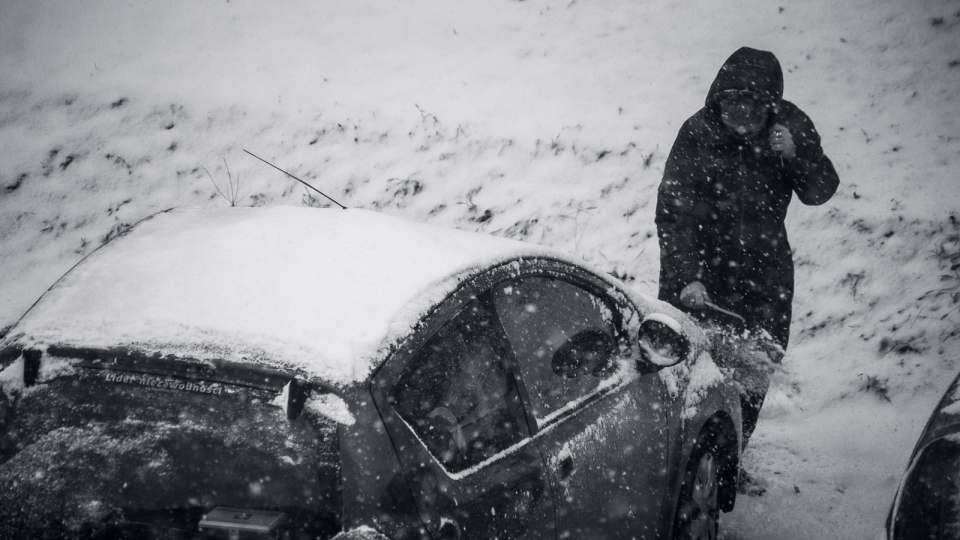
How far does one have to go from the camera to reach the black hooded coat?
12.3ft

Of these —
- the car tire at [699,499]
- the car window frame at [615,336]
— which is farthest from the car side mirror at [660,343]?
the car tire at [699,499]

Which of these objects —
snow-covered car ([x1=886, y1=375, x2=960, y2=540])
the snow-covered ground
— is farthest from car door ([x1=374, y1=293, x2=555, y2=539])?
the snow-covered ground

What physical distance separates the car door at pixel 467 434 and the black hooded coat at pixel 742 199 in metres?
2.20

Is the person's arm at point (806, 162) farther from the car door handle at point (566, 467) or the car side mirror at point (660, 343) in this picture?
the car door handle at point (566, 467)

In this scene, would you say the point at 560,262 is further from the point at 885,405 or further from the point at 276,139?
the point at 276,139

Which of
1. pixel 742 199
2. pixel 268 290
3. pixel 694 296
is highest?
pixel 268 290

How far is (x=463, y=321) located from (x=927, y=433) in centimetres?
162

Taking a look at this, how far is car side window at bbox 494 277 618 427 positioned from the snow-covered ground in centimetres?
243

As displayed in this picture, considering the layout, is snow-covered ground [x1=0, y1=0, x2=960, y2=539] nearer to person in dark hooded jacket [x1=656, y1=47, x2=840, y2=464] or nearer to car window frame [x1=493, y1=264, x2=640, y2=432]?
person in dark hooded jacket [x1=656, y1=47, x2=840, y2=464]

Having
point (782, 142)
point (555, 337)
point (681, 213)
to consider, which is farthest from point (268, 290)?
point (782, 142)

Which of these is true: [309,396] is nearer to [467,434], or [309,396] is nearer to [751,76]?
[467,434]

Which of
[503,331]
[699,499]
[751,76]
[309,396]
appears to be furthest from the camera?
[751,76]

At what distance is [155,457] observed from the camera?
1.66 m

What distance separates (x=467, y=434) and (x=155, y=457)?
867mm
